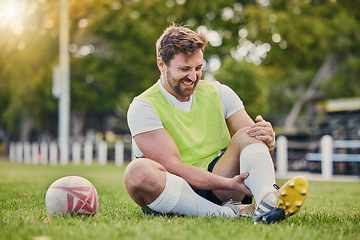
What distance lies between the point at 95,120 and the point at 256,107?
Result: 1069 inches

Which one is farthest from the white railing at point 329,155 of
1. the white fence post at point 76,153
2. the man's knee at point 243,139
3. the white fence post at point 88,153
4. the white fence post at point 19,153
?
the white fence post at point 19,153

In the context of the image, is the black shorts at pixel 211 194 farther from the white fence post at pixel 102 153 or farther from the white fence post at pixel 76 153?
the white fence post at pixel 76 153

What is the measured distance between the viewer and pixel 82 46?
3131cm

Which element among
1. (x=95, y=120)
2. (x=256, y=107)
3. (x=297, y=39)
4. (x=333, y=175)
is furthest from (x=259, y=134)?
(x=95, y=120)

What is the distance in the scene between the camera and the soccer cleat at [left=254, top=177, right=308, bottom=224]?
12.1 feet

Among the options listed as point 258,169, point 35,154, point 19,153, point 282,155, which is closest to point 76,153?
point 35,154

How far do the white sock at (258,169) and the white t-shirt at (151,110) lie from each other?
0.65m

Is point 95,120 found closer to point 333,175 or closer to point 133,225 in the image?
point 333,175

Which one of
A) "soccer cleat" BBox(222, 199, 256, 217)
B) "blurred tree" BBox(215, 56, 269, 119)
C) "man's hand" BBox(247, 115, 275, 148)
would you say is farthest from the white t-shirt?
"blurred tree" BBox(215, 56, 269, 119)

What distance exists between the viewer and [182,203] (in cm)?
423

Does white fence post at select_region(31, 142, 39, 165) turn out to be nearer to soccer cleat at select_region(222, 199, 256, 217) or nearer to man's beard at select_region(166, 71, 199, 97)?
man's beard at select_region(166, 71, 199, 97)

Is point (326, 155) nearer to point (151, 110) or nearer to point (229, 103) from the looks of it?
point (229, 103)

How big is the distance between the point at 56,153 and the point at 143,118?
2148cm

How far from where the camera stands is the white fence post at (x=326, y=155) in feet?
43.9
